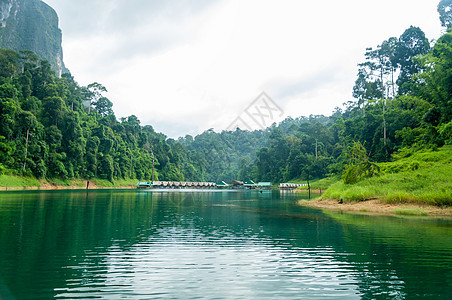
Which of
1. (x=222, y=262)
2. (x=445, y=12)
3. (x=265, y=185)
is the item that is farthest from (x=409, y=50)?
(x=222, y=262)

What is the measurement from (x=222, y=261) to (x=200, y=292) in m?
2.97

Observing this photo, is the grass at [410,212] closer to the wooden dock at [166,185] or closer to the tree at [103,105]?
the wooden dock at [166,185]

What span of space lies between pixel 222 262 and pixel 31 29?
589 feet

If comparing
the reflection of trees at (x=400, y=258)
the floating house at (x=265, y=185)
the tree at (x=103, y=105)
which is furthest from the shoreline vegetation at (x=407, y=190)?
the tree at (x=103, y=105)

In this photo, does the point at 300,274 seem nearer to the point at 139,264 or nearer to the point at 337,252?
the point at 337,252

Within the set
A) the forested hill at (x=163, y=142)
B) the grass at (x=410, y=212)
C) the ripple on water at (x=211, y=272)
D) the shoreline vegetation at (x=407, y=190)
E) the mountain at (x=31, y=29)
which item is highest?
the mountain at (x=31, y=29)

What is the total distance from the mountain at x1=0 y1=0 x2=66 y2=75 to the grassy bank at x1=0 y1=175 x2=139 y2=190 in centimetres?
9043

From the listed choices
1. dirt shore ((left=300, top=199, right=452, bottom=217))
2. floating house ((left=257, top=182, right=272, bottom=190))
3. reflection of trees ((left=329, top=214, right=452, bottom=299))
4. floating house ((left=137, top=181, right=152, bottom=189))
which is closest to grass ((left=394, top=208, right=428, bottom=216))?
dirt shore ((left=300, top=199, right=452, bottom=217))

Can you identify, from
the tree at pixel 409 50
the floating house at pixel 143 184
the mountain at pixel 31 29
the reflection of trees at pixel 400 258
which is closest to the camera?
the reflection of trees at pixel 400 258

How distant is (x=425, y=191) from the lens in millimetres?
23078

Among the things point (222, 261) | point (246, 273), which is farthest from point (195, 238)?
point (246, 273)

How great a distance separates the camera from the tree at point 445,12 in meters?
67.6

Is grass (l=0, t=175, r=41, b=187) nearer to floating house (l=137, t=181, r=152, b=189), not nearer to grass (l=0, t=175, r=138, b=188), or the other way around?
grass (l=0, t=175, r=138, b=188)

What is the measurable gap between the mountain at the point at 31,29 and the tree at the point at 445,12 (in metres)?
154
